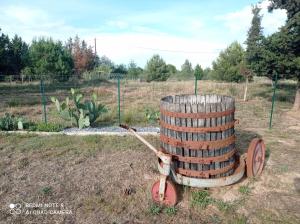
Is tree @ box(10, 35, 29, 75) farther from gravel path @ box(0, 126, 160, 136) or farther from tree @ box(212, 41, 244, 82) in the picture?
gravel path @ box(0, 126, 160, 136)

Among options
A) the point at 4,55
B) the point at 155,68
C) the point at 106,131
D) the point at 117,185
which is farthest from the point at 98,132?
the point at 155,68

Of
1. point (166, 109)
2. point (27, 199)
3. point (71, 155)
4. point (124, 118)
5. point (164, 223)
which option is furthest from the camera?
point (124, 118)

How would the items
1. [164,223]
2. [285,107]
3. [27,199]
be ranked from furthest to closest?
[285,107] < [27,199] < [164,223]

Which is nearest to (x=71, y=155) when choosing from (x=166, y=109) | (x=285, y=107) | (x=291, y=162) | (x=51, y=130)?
(x=51, y=130)

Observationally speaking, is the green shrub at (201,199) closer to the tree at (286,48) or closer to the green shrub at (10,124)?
the green shrub at (10,124)

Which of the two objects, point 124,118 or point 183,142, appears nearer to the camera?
point 183,142

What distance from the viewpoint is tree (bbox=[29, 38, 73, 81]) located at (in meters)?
31.0

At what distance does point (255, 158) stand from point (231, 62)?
16.6 m

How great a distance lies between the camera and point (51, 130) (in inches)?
312

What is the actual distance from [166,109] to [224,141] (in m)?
1.05

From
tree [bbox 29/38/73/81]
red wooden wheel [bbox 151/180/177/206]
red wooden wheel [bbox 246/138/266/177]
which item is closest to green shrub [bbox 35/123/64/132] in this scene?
red wooden wheel [bbox 151/180/177/206]

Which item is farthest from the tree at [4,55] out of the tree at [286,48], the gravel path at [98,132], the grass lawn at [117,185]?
the tree at [286,48]

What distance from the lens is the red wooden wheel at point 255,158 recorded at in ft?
15.3

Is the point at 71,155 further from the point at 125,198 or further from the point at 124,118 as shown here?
the point at 124,118
